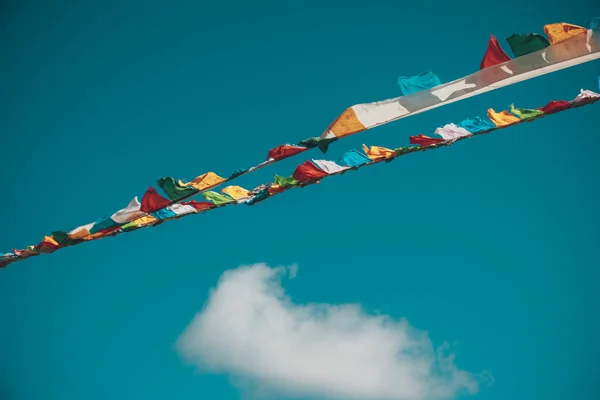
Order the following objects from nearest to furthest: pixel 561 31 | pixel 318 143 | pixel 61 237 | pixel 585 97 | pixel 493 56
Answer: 1. pixel 561 31
2. pixel 493 56
3. pixel 318 143
4. pixel 585 97
5. pixel 61 237

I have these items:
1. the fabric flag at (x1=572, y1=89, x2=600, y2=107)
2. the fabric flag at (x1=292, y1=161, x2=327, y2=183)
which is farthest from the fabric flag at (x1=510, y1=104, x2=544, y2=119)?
the fabric flag at (x1=292, y1=161, x2=327, y2=183)

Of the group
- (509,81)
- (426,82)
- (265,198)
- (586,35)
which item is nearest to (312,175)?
(265,198)

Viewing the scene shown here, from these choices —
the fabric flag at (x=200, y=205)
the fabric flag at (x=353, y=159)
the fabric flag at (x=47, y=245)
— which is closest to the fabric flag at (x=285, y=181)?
the fabric flag at (x=353, y=159)

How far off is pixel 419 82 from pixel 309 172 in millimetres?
2593

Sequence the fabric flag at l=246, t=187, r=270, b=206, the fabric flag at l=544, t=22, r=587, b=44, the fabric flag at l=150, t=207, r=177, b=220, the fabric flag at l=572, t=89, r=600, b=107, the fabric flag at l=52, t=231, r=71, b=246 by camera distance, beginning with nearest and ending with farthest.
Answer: the fabric flag at l=544, t=22, r=587, b=44
the fabric flag at l=572, t=89, r=600, b=107
the fabric flag at l=52, t=231, r=71, b=246
the fabric flag at l=246, t=187, r=270, b=206
the fabric flag at l=150, t=207, r=177, b=220

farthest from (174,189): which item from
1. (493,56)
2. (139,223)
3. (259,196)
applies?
(493,56)

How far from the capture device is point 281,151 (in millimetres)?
6625

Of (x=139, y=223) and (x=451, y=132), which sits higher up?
(x=451, y=132)

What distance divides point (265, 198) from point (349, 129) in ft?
9.39

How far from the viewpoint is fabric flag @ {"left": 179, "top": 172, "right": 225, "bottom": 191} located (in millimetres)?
7195

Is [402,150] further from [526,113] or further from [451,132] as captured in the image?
[526,113]

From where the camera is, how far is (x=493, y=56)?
5742 mm

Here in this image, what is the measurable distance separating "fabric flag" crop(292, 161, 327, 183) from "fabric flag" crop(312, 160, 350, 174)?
6 centimetres

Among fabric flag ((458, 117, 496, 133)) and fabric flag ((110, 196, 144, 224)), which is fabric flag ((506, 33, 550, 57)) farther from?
fabric flag ((110, 196, 144, 224))
